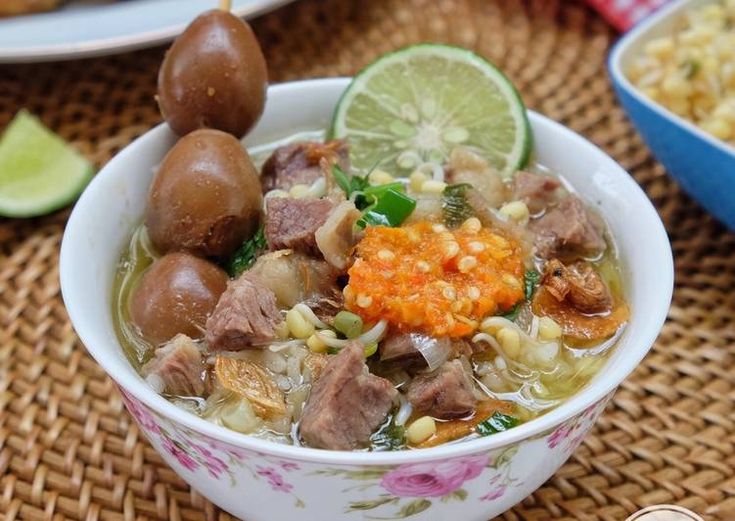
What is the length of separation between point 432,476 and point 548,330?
612 mm

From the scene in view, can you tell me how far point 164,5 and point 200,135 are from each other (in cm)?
174

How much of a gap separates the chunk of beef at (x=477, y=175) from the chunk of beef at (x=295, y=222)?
48 cm

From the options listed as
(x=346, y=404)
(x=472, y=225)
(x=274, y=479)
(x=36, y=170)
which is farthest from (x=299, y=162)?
(x=36, y=170)

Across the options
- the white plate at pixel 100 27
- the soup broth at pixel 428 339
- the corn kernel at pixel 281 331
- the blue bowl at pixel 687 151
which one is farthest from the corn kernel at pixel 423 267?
the white plate at pixel 100 27

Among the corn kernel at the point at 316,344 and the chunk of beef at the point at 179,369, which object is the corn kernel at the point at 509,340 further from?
the chunk of beef at the point at 179,369

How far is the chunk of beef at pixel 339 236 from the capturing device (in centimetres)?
217

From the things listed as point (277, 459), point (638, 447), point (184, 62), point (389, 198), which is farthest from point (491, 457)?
point (184, 62)

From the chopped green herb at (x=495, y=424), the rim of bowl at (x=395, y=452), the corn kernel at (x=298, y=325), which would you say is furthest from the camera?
the corn kernel at (x=298, y=325)

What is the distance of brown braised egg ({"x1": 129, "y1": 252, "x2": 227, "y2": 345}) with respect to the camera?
87.9 inches

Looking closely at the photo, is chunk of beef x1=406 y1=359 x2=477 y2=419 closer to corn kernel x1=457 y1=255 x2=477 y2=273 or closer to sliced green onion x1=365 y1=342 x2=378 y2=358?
sliced green onion x1=365 y1=342 x2=378 y2=358

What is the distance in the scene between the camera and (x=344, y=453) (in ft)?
5.82

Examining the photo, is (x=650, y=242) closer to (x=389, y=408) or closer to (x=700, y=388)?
(x=700, y=388)

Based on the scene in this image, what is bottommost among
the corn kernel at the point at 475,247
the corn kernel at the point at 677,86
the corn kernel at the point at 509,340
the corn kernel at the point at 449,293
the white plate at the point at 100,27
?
the white plate at the point at 100,27

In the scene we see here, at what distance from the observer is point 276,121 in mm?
2990
